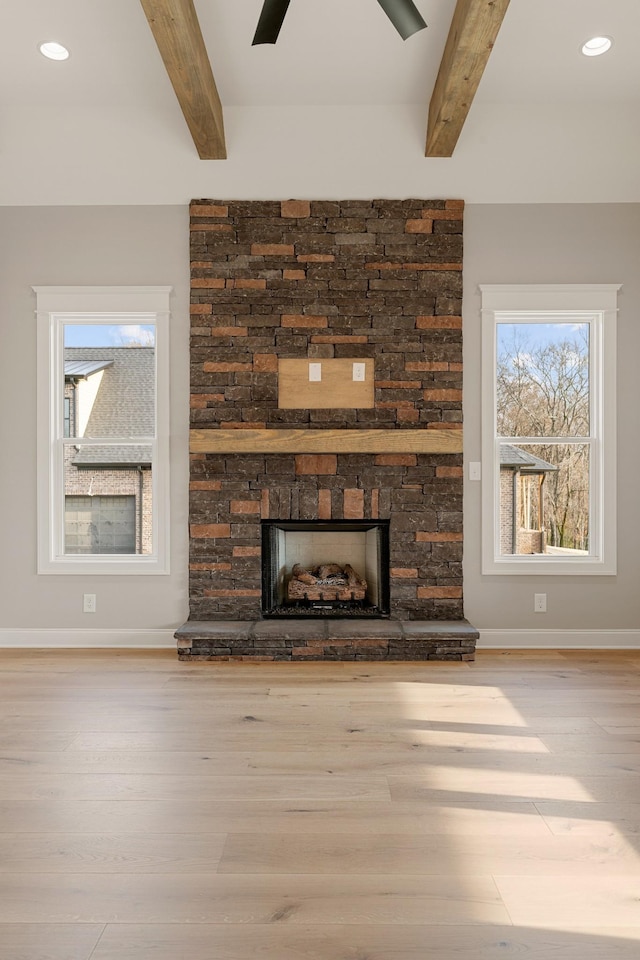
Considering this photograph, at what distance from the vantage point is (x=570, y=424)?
4.12 meters

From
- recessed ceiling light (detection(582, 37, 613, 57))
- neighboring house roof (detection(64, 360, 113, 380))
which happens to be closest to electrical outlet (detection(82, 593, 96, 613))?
neighboring house roof (detection(64, 360, 113, 380))

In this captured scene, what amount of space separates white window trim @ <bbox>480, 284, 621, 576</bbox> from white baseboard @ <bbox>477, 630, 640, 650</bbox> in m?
0.39

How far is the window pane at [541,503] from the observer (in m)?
4.12

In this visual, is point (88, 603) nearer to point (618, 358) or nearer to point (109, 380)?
point (109, 380)

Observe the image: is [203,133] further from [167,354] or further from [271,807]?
[271,807]

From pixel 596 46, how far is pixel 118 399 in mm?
3397

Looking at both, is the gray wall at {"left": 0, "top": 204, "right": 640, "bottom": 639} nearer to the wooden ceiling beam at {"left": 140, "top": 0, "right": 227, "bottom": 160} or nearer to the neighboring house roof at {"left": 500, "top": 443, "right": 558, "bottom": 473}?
the neighboring house roof at {"left": 500, "top": 443, "right": 558, "bottom": 473}

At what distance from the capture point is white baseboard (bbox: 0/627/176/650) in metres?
4.02

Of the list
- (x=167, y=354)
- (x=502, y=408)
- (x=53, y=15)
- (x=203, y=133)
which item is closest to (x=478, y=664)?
(x=502, y=408)

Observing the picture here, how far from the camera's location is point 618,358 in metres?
4.03

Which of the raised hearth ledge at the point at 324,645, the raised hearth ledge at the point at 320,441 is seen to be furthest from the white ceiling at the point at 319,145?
the raised hearth ledge at the point at 324,645

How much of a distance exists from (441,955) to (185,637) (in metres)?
2.51

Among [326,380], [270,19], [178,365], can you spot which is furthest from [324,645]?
[270,19]

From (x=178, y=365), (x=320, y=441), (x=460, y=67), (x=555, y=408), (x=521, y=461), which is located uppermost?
(x=460, y=67)
